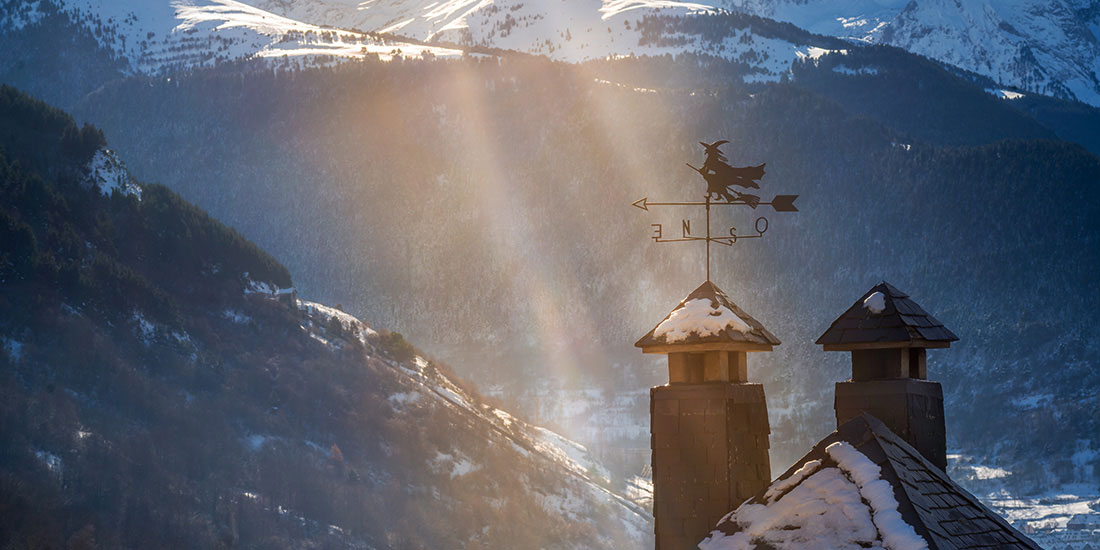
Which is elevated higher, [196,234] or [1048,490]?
[196,234]

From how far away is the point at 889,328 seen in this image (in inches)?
779

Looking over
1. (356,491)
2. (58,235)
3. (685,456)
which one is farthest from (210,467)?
(685,456)

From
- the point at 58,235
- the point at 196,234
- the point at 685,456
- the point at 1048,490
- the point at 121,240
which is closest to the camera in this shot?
the point at 685,456

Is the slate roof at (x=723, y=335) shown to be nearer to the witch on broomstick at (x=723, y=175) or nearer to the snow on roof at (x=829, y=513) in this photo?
the witch on broomstick at (x=723, y=175)

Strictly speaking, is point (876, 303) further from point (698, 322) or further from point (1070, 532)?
point (1070, 532)

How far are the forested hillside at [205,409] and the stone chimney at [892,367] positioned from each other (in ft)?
259

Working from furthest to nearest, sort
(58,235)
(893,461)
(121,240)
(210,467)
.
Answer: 1. (121,240)
2. (58,235)
3. (210,467)
4. (893,461)

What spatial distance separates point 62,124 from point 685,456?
132 meters

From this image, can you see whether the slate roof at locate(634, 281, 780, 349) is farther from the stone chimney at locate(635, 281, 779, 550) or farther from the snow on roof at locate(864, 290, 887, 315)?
the snow on roof at locate(864, 290, 887, 315)

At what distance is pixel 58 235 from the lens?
134m

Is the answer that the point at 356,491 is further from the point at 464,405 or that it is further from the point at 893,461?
the point at 893,461

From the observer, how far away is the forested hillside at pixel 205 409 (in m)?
108

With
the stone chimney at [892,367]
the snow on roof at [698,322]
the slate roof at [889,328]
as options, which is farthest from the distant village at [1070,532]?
the snow on roof at [698,322]

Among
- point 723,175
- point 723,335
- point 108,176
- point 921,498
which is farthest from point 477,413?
point 921,498
